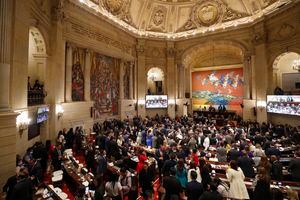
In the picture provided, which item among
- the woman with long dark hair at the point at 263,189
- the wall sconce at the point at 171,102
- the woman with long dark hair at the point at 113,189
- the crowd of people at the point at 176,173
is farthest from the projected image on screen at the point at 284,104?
the woman with long dark hair at the point at 113,189

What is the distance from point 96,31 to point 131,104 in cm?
694

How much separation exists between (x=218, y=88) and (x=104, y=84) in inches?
507

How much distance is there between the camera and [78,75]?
1278cm

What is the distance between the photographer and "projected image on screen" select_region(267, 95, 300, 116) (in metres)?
11.3

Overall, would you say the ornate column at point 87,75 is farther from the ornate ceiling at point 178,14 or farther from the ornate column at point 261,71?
the ornate column at point 261,71

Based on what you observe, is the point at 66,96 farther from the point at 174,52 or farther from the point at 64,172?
the point at 174,52

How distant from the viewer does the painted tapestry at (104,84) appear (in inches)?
A: 556

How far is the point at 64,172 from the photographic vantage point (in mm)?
6062

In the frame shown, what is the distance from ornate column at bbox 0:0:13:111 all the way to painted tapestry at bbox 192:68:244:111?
19570 mm

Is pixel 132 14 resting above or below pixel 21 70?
above

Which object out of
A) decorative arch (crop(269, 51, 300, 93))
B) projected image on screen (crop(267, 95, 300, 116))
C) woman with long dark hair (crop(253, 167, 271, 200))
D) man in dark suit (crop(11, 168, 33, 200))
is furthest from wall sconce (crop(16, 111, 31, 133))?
decorative arch (crop(269, 51, 300, 93))

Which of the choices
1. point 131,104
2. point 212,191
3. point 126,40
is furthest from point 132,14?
point 212,191

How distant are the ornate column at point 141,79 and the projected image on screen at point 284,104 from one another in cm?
1037

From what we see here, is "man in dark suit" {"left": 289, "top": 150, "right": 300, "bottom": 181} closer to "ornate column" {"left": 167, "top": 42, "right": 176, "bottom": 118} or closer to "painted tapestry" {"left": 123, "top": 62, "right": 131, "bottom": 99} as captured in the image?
"painted tapestry" {"left": 123, "top": 62, "right": 131, "bottom": 99}
